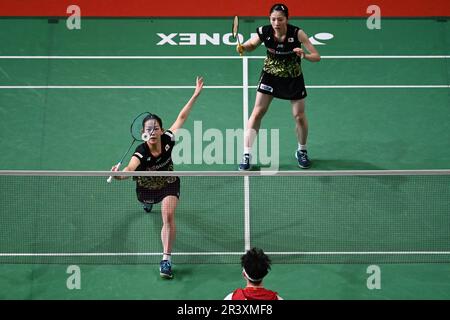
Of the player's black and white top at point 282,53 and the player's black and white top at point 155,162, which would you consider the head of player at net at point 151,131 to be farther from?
the player's black and white top at point 282,53

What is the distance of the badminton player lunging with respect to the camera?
740 centimetres

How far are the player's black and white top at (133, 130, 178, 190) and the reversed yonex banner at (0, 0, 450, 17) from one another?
4.73 meters

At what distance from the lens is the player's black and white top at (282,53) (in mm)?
8398

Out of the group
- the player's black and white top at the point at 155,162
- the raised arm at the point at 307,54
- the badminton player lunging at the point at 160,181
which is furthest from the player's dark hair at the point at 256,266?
the raised arm at the point at 307,54

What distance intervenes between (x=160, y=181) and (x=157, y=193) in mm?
154

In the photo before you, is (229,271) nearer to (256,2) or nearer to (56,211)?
(56,211)

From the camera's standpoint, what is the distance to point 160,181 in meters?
7.42

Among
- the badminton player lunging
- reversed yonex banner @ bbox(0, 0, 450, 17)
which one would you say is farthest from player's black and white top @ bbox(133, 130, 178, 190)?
reversed yonex banner @ bbox(0, 0, 450, 17)

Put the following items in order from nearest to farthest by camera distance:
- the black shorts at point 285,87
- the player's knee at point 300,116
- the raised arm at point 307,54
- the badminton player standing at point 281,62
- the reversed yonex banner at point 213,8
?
the raised arm at point 307,54 → the badminton player standing at point 281,62 → the black shorts at point 285,87 → the player's knee at point 300,116 → the reversed yonex banner at point 213,8

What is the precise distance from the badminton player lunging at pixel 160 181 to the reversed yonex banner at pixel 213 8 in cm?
476

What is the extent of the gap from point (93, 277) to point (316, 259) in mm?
2334

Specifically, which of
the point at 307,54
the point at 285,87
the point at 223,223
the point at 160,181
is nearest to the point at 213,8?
the point at 285,87

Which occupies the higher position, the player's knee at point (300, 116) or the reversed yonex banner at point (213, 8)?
the reversed yonex banner at point (213, 8)

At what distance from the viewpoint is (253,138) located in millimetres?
9078
